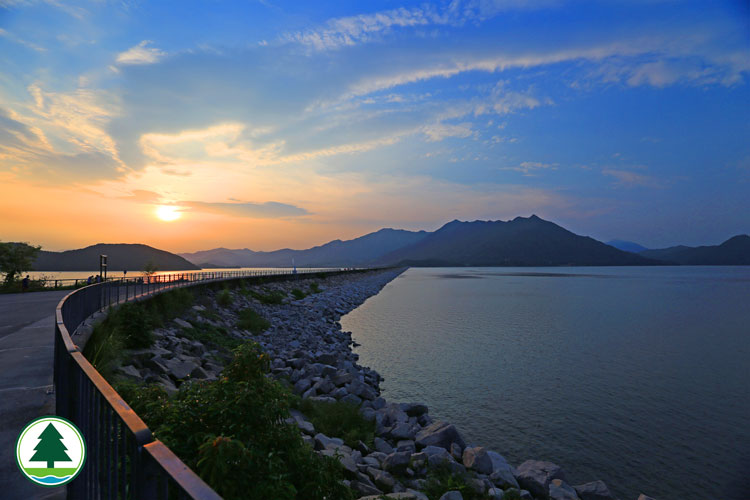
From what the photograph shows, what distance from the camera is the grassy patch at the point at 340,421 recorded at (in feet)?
36.1

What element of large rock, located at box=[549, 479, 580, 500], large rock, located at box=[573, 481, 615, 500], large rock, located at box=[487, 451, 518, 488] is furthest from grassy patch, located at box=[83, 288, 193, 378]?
large rock, located at box=[573, 481, 615, 500]

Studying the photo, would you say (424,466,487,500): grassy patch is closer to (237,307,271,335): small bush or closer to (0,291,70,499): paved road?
(0,291,70,499): paved road

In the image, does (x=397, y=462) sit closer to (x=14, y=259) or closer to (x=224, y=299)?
(x=224, y=299)

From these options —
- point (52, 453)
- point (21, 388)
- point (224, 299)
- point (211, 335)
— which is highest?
point (52, 453)

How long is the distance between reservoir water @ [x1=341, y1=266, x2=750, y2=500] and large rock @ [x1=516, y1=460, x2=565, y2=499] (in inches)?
51.8

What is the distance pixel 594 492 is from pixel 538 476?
1.16m

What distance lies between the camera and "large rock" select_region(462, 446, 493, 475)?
9539mm

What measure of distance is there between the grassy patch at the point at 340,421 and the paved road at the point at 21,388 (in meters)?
5.64

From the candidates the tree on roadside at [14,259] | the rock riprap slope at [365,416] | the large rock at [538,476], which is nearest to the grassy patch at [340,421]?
the rock riprap slope at [365,416]

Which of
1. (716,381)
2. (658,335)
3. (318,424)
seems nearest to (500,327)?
(658,335)

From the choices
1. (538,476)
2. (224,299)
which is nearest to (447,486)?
(538,476)

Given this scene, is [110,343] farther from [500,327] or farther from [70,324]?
[500,327]

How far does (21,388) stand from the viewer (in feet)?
27.0

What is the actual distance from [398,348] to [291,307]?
15.8 m
